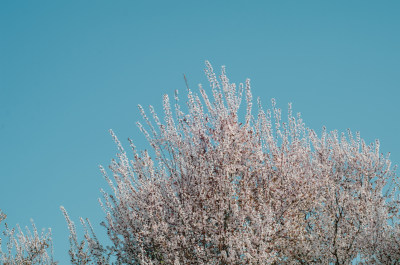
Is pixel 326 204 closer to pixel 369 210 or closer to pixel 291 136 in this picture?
pixel 369 210

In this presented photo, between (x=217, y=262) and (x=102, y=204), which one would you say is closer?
(x=217, y=262)

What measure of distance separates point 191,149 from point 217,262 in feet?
13.4

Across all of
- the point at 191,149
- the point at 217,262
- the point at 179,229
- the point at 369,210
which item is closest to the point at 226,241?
the point at 217,262

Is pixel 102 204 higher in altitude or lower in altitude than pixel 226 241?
higher

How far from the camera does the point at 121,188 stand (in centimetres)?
1374

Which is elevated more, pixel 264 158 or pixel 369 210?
pixel 264 158

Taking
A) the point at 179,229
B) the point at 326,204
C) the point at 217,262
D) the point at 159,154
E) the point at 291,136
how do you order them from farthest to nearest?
the point at 291,136, the point at 326,204, the point at 159,154, the point at 179,229, the point at 217,262

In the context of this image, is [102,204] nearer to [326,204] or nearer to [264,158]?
[264,158]

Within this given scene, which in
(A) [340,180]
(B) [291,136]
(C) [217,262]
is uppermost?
(B) [291,136]

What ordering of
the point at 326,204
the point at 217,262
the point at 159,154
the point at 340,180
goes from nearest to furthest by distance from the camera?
the point at 217,262
the point at 159,154
the point at 326,204
the point at 340,180

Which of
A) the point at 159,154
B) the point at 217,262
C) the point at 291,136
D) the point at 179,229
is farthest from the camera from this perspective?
the point at 291,136

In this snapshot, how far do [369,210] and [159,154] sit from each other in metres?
7.14

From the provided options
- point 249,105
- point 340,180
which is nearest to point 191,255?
point 249,105

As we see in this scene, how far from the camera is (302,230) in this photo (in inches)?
523
